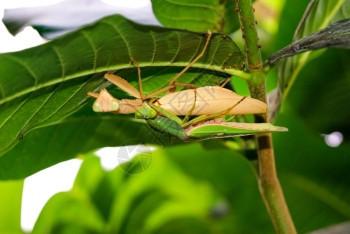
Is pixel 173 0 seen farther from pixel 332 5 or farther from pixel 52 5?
pixel 332 5

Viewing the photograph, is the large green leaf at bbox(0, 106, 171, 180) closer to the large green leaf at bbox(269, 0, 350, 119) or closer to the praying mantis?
the praying mantis

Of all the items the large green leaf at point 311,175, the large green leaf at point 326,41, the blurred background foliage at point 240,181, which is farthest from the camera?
the large green leaf at point 311,175

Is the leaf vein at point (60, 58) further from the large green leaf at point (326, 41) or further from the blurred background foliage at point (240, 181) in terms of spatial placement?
the blurred background foliage at point (240, 181)

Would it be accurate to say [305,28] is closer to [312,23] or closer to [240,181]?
[312,23]

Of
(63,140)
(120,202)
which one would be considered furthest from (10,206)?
(63,140)

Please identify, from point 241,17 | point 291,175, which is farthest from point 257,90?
point 291,175

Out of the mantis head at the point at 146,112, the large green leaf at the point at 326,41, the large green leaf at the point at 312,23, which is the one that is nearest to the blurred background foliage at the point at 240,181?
the large green leaf at the point at 312,23

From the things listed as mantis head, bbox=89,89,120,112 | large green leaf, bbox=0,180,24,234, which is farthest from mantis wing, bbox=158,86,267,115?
large green leaf, bbox=0,180,24,234
